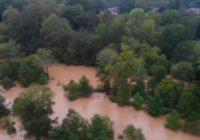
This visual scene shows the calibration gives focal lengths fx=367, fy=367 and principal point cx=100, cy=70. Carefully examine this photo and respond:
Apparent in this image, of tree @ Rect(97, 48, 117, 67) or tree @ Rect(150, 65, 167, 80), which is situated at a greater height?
tree @ Rect(97, 48, 117, 67)

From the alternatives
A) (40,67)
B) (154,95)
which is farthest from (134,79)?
(40,67)

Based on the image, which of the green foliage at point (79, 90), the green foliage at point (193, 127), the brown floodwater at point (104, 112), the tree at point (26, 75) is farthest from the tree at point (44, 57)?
the green foliage at point (193, 127)

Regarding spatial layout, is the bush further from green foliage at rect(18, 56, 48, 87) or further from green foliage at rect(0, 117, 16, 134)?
green foliage at rect(0, 117, 16, 134)

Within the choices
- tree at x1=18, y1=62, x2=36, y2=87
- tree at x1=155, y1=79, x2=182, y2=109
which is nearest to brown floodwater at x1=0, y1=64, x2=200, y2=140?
tree at x1=18, y1=62, x2=36, y2=87

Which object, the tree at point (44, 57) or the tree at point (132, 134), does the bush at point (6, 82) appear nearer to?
the tree at point (44, 57)

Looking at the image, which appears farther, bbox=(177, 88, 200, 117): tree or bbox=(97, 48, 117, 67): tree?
bbox=(97, 48, 117, 67): tree

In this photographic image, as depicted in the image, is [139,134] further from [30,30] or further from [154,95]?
[30,30]

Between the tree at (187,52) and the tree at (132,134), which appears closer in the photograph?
the tree at (132,134)
